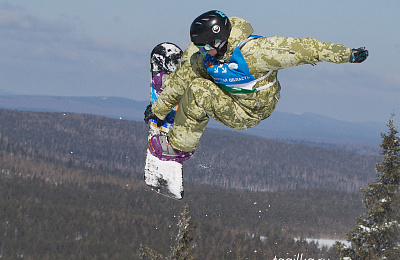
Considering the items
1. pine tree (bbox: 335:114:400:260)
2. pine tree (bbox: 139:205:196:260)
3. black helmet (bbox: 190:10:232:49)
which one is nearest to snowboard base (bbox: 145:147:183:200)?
black helmet (bbox: 190:10:232:49)

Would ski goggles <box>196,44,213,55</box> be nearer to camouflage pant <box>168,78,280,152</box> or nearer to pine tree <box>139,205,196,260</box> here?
camouflage pant <box>168,78,280,152</box>

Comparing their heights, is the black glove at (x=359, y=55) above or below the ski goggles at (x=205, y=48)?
below

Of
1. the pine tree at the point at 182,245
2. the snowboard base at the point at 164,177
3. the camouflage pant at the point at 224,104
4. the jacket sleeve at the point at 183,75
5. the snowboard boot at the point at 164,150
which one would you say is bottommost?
the pine tree at the point at 182,245

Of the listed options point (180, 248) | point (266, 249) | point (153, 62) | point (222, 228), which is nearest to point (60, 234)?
point (222, 228)

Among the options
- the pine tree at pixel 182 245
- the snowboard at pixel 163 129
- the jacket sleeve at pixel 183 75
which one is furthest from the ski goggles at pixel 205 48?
the pine tree at pixel 182 245

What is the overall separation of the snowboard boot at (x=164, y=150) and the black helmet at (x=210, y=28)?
2740 mm

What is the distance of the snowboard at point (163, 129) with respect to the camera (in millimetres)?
8766

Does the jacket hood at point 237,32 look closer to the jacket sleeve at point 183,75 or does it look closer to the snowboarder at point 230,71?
the snowboarder at point 230,71

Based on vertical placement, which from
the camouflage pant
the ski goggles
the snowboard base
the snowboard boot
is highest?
the ski goggles

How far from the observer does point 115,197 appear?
7485 inches

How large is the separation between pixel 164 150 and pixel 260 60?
3070 millimetres

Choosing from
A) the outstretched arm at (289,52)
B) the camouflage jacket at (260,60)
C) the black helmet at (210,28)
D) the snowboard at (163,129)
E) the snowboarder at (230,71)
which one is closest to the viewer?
the outstretched arm at (289,52)

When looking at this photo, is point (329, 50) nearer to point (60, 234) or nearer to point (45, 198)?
point (60, 234)

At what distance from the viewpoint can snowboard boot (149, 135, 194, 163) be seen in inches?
321
